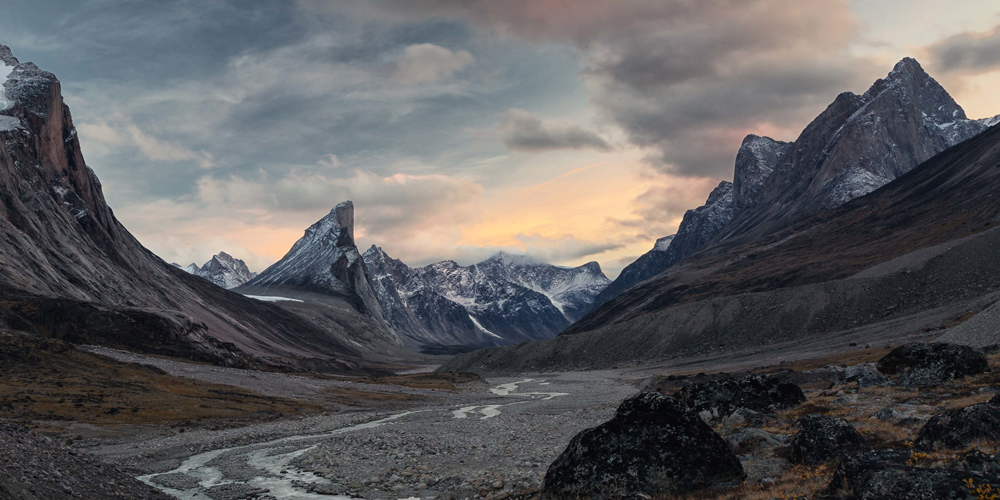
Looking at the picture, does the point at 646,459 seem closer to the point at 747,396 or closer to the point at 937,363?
the point at 747,396

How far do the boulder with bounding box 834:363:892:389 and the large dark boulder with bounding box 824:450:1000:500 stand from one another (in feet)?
112

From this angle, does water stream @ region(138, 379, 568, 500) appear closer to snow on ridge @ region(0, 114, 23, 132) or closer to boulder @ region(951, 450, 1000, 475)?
boulder @ region(951, 450, 1000, 475)

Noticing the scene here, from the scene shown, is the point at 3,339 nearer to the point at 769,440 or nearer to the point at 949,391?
the point at 769,440

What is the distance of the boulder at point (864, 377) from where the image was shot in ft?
141

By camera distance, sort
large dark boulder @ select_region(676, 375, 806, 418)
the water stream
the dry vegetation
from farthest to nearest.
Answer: the dry vegetation < large dark boulder @ select_region(676, 375, 806, 418) < the water stream

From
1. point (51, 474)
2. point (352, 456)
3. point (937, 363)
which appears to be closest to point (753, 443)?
point (937, 363)

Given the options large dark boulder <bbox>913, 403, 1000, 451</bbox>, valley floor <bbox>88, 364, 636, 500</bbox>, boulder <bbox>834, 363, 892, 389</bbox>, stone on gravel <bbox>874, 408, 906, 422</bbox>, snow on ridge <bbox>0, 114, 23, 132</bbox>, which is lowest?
valley floor <bbox>88, 364, 636, 500</bbox>

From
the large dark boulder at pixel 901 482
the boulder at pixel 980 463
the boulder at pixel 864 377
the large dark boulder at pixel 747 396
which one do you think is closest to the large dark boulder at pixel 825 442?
the large dark boulder at pixel 901 482

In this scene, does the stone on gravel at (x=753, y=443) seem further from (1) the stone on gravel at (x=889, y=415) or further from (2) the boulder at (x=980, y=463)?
(2) the boulder at (x=980, y=463)

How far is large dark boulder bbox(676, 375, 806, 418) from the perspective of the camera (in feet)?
Result: 135

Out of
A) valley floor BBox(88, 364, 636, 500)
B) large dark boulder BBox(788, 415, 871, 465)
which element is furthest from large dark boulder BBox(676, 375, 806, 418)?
large dark boulder BBox(788, 415, 871, 465)

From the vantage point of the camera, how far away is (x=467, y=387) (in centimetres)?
15462

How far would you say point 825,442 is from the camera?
20531 millimetres

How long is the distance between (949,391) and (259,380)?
122m
